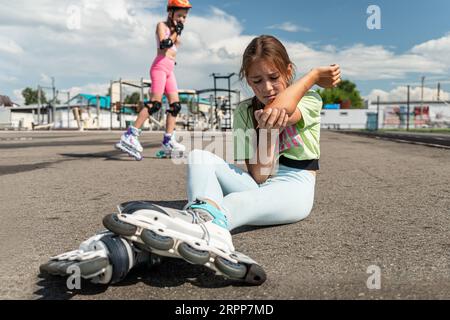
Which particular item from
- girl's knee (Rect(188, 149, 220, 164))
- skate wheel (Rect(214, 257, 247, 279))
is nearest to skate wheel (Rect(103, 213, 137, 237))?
skate wheel (Rect(214, 257, 247, 279))

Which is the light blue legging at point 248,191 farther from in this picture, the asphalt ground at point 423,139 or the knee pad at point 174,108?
the asphalt ground at point 423,139

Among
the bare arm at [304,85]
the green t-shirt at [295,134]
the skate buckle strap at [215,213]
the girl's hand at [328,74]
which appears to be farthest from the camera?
the green t-shirt at [295,134]

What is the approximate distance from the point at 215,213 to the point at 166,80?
4619mm

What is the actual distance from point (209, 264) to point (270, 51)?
1171 millimetres

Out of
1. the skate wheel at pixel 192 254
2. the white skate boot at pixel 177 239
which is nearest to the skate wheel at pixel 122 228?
the white skate boot at pixel 177 239

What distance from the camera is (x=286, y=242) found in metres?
1.82

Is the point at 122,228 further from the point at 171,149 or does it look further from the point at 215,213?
the point at 171,149

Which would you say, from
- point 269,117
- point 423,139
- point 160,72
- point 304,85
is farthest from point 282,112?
point 423,139

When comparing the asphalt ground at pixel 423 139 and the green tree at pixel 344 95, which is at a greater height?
the green tree at pixel 344 95

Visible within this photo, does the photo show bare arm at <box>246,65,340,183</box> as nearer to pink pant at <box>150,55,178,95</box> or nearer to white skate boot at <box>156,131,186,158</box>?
pink pant at <box>150,55,178,95</box>

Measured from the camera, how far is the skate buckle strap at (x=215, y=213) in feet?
5.21

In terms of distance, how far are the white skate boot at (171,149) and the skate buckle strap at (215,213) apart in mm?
4531

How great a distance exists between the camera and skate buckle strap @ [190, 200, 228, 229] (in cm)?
159

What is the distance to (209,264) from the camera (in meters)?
1.28
